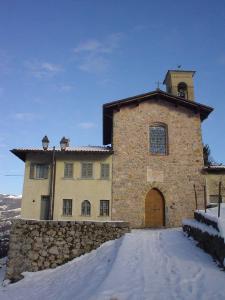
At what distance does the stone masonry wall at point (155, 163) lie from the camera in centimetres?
1961

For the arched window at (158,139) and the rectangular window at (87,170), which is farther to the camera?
the arched window at (158,139)

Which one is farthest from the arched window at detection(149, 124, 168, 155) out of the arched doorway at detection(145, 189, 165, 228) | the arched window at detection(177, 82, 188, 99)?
the arched window at detection(177, 82, 188, 99)

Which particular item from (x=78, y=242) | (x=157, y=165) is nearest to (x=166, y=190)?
(x=157, y=165)

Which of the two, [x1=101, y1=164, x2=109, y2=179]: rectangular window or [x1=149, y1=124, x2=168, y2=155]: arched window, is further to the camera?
[x1=149, y1=124, x2=168, y2=155]: arched window

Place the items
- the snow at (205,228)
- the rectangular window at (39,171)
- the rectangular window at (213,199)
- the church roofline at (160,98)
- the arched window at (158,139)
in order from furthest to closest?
the church roofline at (160,98) → the arched window at (158,139) → the rectangular window at (213,199) → the rectangular window at (39,171) → the snow at (205,228)

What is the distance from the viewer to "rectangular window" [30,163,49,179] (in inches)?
789

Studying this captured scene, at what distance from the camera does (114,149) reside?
20422 millimetres

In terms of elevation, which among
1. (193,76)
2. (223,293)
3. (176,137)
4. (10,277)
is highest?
(193,76)

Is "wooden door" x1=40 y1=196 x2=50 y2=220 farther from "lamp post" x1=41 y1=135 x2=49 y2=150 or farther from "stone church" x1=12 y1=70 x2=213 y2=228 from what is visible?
"lamp post" x1=41 y1=135 x2=49 y2=150

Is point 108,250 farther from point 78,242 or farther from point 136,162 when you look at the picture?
point 136,162

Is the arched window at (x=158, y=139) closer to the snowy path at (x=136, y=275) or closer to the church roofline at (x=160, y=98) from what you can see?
the church roofline at (x=160, y=98)

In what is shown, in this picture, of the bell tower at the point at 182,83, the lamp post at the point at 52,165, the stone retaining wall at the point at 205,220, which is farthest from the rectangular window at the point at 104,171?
the bell tower at the point at 182,83

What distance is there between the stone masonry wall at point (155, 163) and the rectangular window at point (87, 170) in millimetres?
1482

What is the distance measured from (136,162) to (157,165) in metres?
1.36
